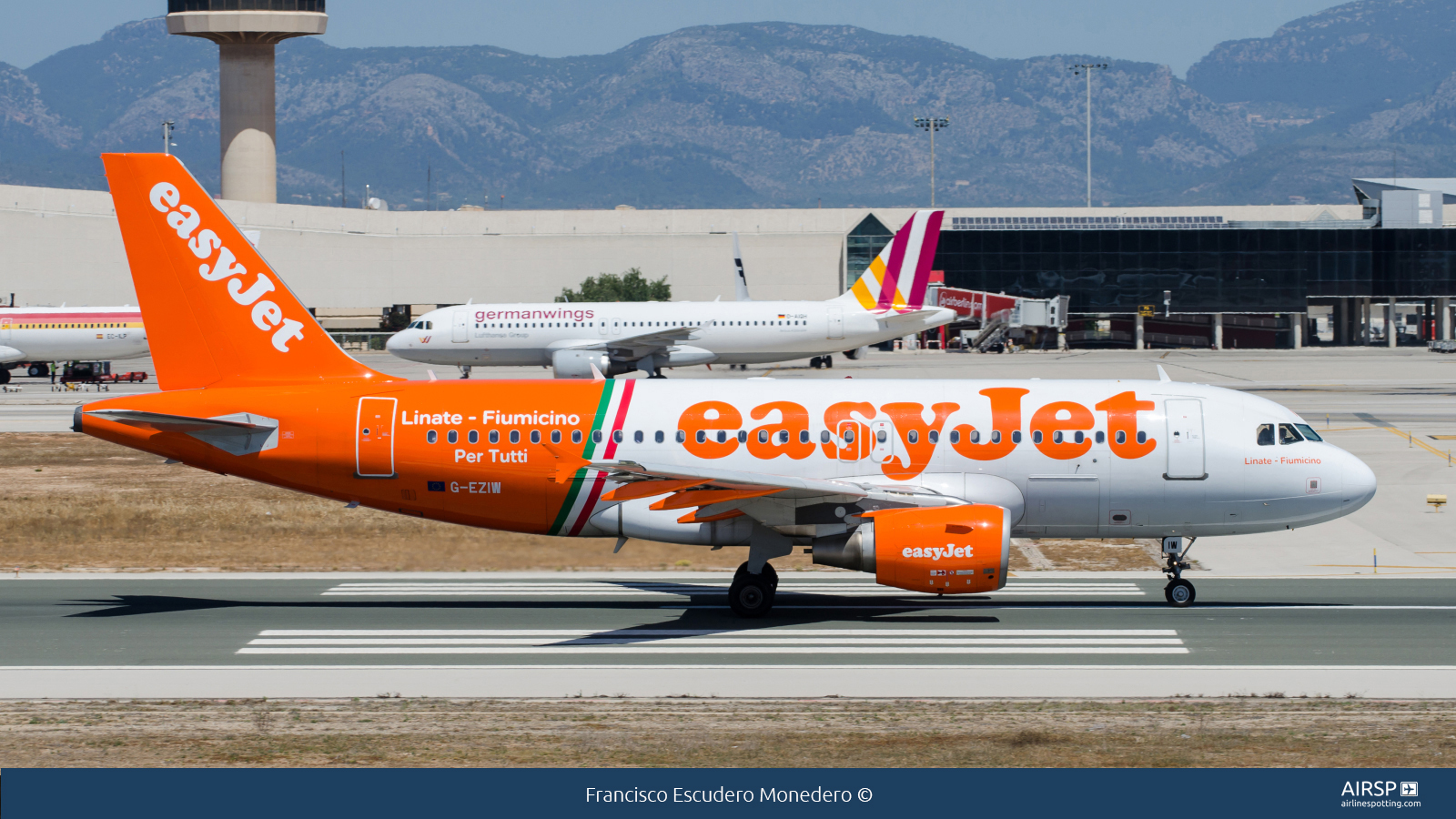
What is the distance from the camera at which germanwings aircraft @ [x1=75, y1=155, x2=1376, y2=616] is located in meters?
25.9

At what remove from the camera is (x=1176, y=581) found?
89.7 ft

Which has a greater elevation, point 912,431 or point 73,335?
point 73,335

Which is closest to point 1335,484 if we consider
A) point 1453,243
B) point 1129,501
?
point 1129,501

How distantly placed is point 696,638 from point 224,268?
1192 centimetres

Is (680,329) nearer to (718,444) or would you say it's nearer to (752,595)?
(718,444)

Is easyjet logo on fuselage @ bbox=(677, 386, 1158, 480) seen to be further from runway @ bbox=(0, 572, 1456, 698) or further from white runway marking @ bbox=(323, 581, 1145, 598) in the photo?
white runway marking @ bbox=(323, 581, 1145, 598)

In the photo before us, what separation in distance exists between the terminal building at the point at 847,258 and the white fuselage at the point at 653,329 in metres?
65.2

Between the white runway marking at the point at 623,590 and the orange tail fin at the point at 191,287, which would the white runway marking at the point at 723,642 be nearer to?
the white runway marking at the point at 623,590

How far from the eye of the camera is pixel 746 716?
770 inches

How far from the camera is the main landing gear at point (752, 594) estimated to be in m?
26.3

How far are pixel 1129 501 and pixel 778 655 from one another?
7.49 meters

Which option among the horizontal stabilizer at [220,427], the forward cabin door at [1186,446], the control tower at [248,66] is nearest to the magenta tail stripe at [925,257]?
the forward cabin door at [1186,446]

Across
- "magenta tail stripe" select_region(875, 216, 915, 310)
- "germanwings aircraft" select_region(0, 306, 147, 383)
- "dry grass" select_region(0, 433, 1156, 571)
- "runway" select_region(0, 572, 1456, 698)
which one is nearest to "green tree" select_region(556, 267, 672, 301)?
"germanwings aircraft" select_region(0, 306, 147, 383)

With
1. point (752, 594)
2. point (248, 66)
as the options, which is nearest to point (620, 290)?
point (248, 66)
